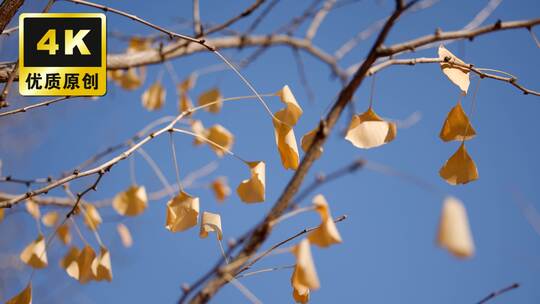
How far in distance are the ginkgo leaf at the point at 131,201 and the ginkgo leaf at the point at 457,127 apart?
0.58m

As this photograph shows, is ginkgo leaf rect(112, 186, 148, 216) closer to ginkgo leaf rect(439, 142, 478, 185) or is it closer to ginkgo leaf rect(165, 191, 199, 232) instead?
ginkgo leaf rect(165, 191, 199, 232)

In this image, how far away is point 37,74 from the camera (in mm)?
945

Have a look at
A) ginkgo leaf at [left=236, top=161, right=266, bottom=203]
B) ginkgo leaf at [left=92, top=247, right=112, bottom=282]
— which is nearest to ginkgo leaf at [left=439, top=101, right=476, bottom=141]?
ginkgo leaf at [left=236, top=161, right=266, bottom=203]

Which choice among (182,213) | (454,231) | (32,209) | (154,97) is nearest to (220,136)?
(154,97)

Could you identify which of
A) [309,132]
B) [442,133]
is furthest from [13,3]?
[442,133]

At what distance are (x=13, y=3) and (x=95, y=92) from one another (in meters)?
0.30

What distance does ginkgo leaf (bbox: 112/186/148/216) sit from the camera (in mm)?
961

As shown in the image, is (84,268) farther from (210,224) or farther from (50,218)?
(50,218)

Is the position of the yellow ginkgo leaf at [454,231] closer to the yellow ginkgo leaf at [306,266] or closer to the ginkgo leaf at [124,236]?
the yellow ginkgo leaf at [306,266]

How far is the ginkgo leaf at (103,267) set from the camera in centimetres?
76

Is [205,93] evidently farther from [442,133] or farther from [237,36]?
[442,133]

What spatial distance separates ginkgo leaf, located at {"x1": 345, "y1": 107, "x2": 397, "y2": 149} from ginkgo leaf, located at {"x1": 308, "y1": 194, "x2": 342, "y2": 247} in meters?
0.17

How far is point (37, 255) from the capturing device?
2.72 feet

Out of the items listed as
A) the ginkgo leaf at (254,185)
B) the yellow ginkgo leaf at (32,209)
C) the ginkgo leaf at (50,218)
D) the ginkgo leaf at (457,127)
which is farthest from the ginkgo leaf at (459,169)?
the ginkgo leaf at (50,218)
